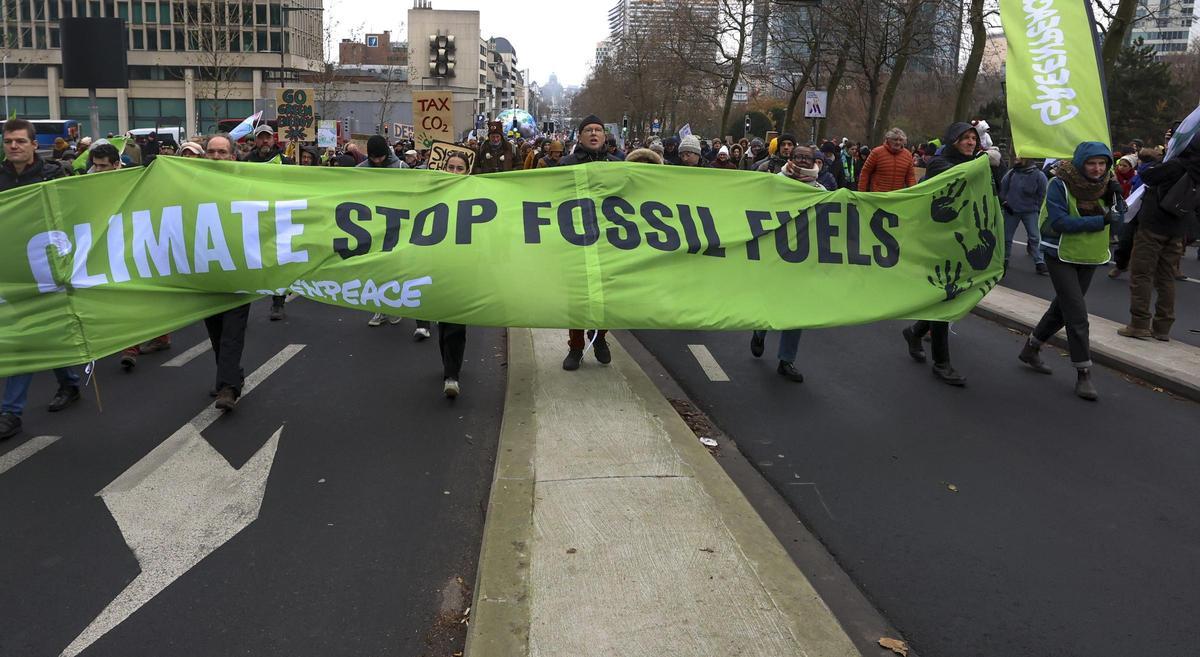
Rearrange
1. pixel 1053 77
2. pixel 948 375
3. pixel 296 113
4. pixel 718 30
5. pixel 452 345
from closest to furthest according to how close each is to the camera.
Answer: pixel 1053 77 → pixel 452 345 → pixel 948 375 → pixel 296 113 → pixel 718 30

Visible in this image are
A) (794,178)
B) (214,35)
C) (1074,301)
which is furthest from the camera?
(214,35)

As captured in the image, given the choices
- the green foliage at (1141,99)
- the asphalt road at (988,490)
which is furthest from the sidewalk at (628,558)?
the green foliage at (1141,99)

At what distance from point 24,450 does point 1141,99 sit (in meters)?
56.8

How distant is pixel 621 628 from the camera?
11.4ft

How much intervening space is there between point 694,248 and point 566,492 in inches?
82.8

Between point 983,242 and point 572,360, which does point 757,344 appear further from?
point 983,242

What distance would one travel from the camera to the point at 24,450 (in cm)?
564

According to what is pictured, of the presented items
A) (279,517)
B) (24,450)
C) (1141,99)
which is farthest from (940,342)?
(1141,99)

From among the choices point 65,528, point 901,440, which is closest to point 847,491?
point 901,440

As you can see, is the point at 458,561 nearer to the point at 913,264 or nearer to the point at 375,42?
the point at 913,264

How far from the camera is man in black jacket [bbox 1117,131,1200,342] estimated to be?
27.6 feet

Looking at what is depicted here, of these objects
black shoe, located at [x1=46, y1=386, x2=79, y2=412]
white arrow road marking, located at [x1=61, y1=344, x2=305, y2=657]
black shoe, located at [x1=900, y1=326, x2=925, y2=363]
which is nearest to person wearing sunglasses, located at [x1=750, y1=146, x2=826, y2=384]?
black shoe, located at [x1=900, y1=326, x2=925, y2=363]

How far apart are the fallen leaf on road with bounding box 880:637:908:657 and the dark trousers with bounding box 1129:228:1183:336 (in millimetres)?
6781

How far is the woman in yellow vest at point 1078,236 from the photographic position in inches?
276
